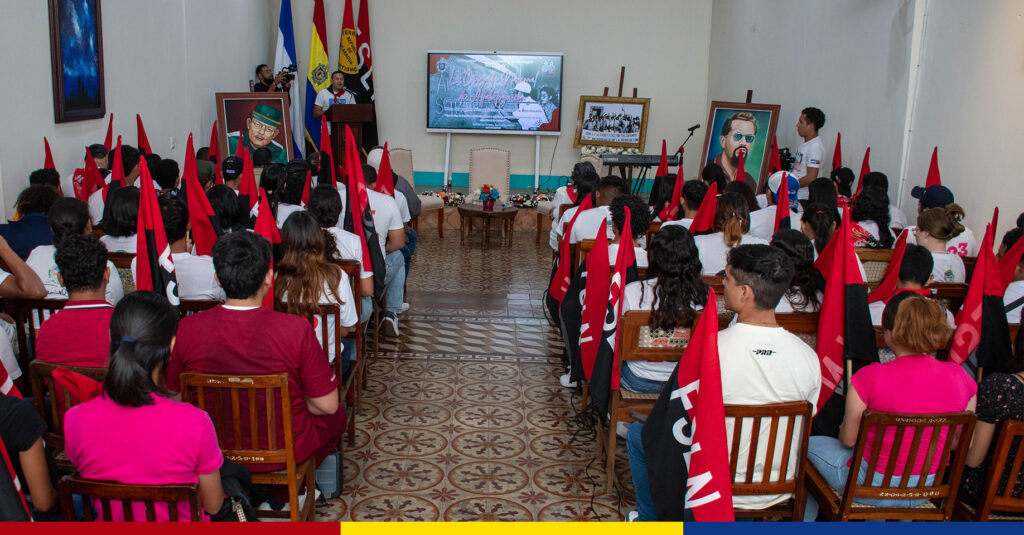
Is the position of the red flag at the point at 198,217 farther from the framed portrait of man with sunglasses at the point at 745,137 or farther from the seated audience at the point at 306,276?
the framed portrait of man with sunglasses at the point at 745,137

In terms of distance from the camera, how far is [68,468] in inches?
86.0

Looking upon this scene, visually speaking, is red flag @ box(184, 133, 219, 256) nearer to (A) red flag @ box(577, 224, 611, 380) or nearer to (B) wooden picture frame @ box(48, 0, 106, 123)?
(A) red flag @ box(577, 224, 611, 380)

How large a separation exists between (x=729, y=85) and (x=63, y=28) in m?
7.66

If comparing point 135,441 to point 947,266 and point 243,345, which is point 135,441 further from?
point 947,266

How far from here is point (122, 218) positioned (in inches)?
130

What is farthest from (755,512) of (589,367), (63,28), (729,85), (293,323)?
(729,85)

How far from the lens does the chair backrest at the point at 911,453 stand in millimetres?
1984

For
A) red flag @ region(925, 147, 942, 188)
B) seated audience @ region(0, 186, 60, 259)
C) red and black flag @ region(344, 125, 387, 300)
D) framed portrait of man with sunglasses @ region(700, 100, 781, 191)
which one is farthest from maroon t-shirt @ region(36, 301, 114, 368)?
framed portrait of man with sunglasses @ region(700, 100, 781, 191)

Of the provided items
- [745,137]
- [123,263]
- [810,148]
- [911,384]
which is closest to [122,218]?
[123,263]

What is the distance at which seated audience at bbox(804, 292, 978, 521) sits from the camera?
207 centimetres

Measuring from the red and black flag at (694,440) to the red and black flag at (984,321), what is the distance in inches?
52.7

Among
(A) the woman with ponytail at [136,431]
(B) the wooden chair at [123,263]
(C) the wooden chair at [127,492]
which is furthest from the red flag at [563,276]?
(C) the wooden chair at [127,492]

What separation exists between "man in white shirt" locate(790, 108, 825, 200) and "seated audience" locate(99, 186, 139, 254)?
5328 millimetres

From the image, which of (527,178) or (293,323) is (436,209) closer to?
(527,178)
